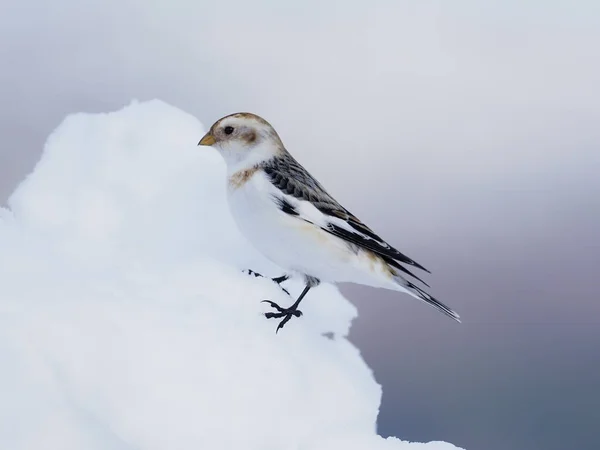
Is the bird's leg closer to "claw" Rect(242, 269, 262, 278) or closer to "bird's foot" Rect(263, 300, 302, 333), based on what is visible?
"bird's foot" Rect(263, 300, 302, 333)

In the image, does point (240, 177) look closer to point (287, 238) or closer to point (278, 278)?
point (287, 238)

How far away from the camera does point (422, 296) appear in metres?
1.58

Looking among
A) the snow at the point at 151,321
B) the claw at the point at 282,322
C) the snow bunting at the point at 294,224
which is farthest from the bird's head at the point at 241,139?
the claw at the point at 282,322

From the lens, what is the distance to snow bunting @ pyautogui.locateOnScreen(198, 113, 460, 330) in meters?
1.55

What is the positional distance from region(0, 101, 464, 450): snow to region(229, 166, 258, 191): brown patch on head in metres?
0.20

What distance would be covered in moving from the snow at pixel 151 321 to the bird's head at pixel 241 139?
0.87ft

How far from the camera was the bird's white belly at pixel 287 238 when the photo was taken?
1547 mm

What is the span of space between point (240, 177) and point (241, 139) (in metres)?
0.10

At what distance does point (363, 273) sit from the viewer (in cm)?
159

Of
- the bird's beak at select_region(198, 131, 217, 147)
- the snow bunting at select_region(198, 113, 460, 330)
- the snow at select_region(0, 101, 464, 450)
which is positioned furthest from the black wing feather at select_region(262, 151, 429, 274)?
the snow at select_region(0, 101, 464, 450)

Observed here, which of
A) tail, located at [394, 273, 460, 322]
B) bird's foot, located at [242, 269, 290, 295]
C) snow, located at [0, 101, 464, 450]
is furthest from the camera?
bird's foot, located at [242, 269, 290, 295]

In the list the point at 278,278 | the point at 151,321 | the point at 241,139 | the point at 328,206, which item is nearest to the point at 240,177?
the point at 241,139

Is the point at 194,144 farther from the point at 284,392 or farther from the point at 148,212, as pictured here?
the point at 284,392

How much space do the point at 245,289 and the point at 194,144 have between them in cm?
59
